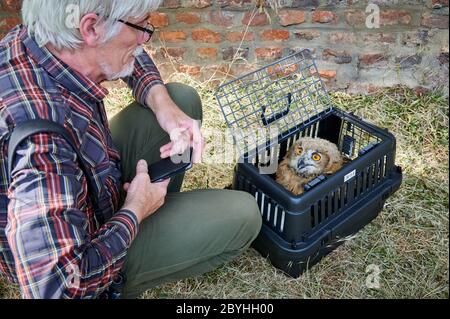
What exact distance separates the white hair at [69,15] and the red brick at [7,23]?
141 centimetres

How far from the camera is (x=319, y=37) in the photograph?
2.48 meters

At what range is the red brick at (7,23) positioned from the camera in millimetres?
2553

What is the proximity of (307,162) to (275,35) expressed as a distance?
983 millimetres

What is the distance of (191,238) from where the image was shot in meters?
1.46

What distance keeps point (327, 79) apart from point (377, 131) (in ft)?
2.76

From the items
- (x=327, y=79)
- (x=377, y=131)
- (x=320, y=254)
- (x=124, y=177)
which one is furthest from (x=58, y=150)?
(x=327, y=79)

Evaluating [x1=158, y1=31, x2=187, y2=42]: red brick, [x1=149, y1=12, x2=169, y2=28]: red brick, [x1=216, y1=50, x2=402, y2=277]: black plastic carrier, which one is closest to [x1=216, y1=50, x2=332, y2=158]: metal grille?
[x1=216, y1=50, x2=402, y2=277]: black plastic carrier

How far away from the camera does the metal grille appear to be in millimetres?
1822

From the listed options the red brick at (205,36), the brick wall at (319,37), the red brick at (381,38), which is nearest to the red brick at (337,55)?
the brick wall at (319,37)

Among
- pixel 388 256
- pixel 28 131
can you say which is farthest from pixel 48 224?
pixel 388 256

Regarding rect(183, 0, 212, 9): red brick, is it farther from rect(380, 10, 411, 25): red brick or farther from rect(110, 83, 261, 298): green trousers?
rect(110, 83, 261, 298): green trousers

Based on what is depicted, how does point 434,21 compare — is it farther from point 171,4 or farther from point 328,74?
point 171,4

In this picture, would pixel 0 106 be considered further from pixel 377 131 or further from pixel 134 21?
pixel 377 131
